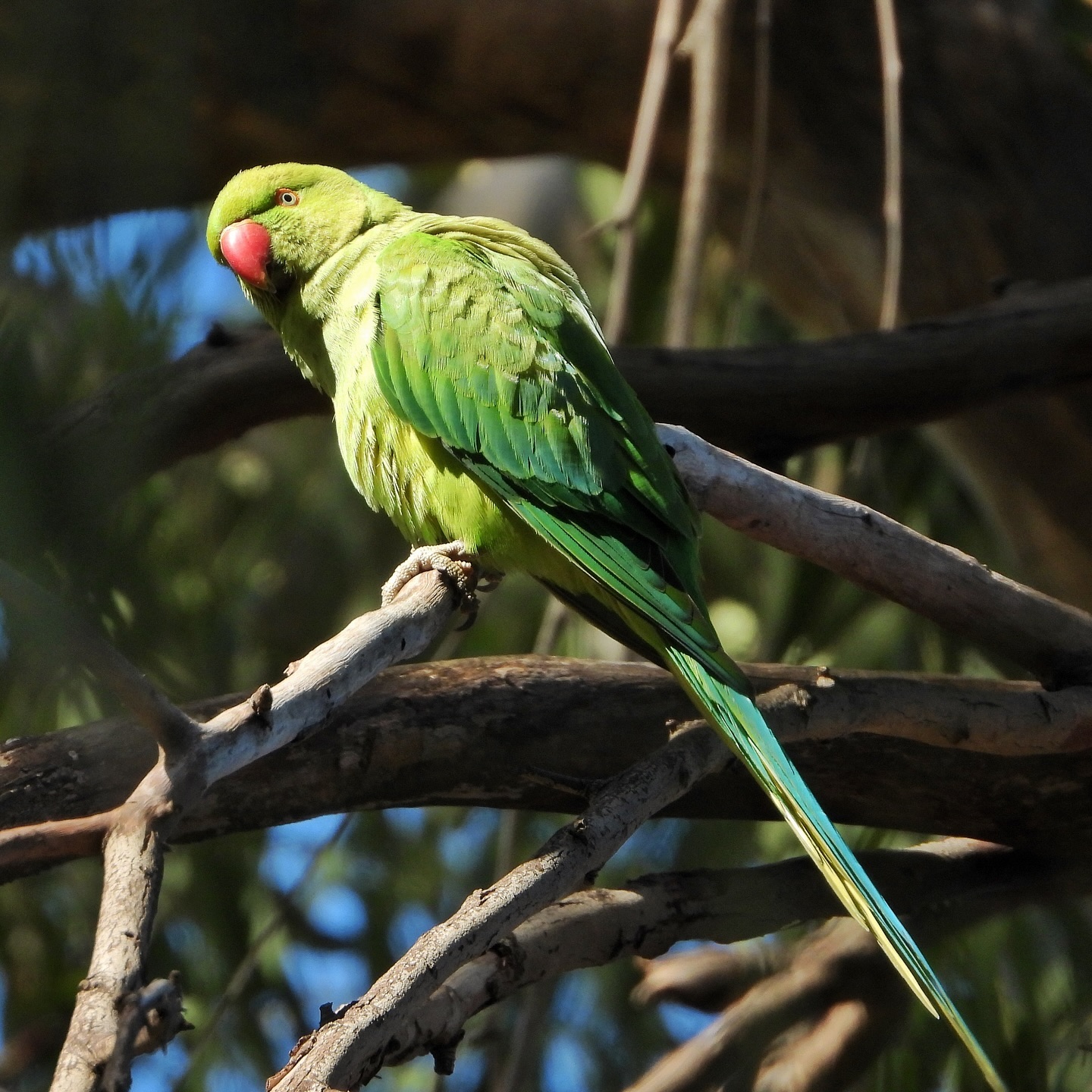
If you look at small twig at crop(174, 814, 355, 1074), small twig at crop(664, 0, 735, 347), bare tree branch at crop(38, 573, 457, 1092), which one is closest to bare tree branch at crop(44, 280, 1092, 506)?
small twig at crop(664, 0, 735, 347)

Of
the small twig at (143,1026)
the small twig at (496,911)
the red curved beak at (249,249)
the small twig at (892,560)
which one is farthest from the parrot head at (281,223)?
the small twig at (143,1026)

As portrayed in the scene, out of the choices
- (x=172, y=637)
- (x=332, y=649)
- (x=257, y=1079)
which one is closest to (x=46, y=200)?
(x=332, y=649)

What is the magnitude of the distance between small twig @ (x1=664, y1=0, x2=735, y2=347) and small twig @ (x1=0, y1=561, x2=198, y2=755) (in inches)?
69.0

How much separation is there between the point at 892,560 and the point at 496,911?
99cm

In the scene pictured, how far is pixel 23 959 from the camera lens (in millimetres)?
3373

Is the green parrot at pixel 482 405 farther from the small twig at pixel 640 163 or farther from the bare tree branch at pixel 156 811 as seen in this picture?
the bare tree branch at pixel 156 811

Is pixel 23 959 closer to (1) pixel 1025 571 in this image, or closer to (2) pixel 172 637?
(2) pixel 172 637

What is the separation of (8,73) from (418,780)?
49.8 inches

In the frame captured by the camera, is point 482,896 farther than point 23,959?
No

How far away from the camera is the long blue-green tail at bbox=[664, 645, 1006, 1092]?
5.33ft

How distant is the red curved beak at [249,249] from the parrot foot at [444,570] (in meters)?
0.81

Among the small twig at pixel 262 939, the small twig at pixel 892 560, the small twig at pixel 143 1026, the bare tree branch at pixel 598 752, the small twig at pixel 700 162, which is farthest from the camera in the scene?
the small twig at pixel 700 162

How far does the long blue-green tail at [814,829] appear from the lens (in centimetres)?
162

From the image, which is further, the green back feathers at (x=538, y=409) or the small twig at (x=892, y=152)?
the small twig at (x=892, y=152)
